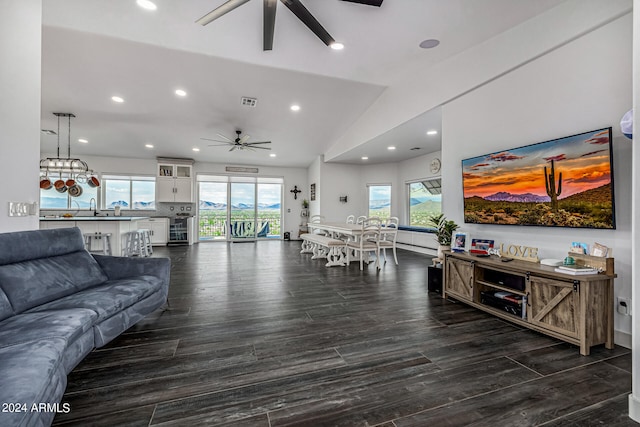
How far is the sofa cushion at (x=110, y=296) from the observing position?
73.2 inches

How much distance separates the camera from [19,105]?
2.15 meters

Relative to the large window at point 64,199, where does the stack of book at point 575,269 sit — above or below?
below

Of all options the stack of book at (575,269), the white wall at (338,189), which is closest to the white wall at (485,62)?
the stack of book at (575,269)

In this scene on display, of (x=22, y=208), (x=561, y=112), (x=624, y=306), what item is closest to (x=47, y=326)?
(x=22, y=208)

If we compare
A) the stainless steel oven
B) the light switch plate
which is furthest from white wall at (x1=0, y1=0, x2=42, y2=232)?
the stainless steel oven

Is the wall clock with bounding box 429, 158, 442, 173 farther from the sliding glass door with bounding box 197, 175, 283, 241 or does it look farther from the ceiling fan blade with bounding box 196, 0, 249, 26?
the ceiling fan blade with bounding box 196, 0, 249, 26

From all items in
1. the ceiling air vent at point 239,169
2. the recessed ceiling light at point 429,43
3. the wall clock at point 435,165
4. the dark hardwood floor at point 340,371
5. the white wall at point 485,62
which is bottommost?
the dark hardwood floor at point 340,371

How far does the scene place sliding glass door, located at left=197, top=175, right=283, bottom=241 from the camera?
9.11 metres

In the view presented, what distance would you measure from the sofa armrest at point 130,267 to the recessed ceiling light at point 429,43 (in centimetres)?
386

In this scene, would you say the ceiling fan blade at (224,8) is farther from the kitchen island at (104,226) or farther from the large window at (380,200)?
the large window at (380,200)

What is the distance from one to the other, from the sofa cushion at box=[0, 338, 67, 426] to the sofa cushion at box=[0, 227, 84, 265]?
1.05 m

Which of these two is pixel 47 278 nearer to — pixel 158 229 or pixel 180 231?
pixel 158 229

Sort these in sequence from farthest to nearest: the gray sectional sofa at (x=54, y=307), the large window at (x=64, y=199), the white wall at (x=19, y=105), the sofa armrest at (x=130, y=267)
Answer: the large window at (x=64, y=199)
the sofa armrest at (x=130, y=267)
the white wall at (x=19, y=105)
the gray sectional sofa at (x=54, y=307)

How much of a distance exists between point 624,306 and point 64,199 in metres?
11.3
